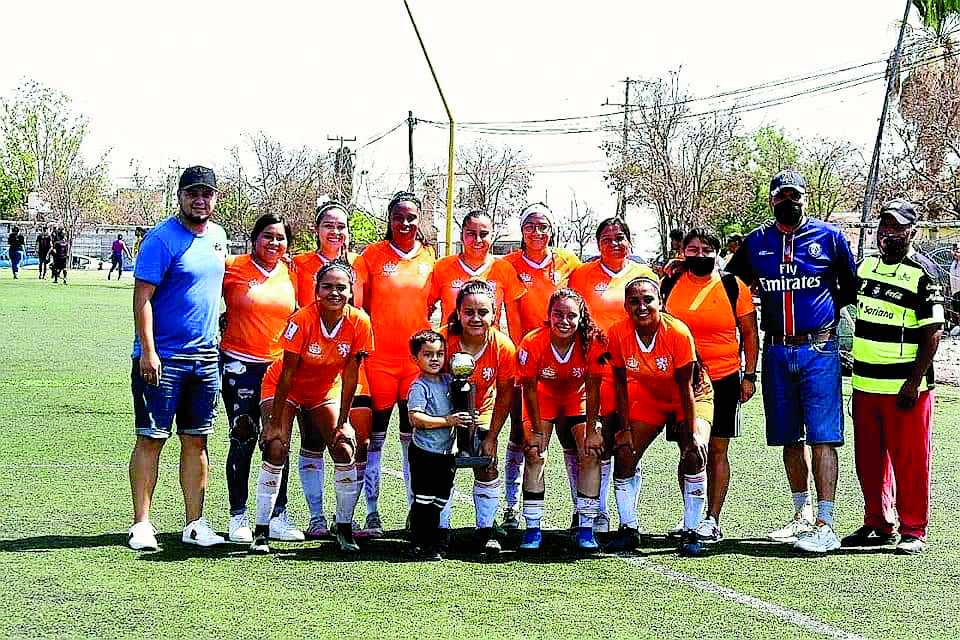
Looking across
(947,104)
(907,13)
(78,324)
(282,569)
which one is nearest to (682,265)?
(282,569)

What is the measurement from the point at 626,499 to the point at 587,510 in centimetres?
25

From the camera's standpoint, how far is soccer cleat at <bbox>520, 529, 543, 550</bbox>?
7.98 m

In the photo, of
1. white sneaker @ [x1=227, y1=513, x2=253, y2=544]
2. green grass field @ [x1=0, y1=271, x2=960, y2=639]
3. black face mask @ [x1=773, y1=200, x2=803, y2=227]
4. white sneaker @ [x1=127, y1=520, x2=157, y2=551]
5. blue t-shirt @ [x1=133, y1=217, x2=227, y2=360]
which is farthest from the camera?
black face mask @ [x1=773, y1=200, x2=803, y2=227]

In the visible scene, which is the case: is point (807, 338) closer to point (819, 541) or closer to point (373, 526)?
point (819, 541)

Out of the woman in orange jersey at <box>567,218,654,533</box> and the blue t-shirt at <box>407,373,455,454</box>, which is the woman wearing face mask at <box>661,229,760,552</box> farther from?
the blue t-shirt at <box>407,373,455,454</box>

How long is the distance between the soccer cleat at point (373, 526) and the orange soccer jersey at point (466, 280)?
1.32 meters

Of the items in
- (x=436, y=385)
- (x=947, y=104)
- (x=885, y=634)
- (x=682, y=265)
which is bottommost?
(x=885, y=634)

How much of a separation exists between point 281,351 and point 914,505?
402cm

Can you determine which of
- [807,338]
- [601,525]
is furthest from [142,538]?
[807,338]

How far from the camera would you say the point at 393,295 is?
8.36 meters

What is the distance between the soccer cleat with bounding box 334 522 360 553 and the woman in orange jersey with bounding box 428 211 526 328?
149 centimetres

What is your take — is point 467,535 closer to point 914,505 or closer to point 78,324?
point 914,505

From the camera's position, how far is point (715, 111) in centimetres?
4397

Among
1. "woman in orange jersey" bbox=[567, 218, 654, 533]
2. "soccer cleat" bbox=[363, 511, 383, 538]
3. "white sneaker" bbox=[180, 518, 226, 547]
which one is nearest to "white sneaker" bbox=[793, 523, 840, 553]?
"woman in orange jersey" bbox=[567, 218, 654, 533]
